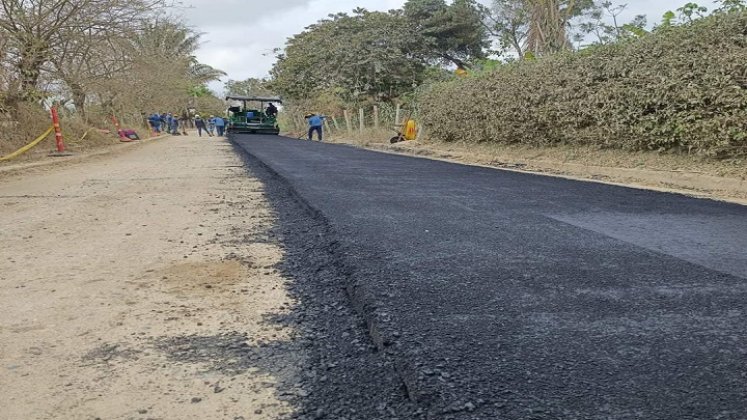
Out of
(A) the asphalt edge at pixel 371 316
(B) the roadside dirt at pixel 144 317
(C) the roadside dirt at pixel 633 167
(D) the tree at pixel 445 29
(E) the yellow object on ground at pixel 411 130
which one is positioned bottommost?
(B) the roadside dirt at pixel 144 317

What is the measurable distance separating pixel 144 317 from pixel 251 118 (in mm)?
29374

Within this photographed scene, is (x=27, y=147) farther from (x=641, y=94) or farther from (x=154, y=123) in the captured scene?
(x=154, y=123)

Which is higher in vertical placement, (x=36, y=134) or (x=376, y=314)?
(x=36, y=134)

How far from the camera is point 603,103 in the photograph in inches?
366

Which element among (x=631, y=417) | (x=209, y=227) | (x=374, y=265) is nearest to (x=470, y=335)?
(x=631, y=417)

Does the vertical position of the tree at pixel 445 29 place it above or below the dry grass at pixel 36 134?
above

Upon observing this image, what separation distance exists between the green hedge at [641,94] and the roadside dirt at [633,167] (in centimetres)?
19

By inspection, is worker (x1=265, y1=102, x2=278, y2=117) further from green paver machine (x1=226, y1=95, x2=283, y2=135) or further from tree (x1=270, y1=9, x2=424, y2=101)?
tree (x1=270, y1=9, x2=424, y2=101)

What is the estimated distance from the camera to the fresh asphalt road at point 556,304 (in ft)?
5.93

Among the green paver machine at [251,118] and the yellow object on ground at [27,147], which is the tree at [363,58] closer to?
the green paver machine at [251,118]

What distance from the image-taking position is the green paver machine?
101 feet

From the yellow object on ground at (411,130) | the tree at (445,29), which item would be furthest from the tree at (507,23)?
the yellow object on ground at (411,130)

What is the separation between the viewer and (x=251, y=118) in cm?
3091

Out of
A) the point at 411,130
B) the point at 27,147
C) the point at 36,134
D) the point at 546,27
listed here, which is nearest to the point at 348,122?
the point at 411,130
